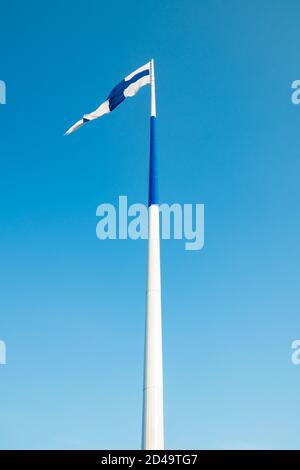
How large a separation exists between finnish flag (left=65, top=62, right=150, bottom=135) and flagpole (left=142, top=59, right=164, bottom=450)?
9.85 m

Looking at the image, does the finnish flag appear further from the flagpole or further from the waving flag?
the flagpole

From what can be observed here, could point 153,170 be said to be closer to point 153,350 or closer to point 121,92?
point 121,92

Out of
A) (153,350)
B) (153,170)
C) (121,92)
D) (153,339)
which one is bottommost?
(153,350)

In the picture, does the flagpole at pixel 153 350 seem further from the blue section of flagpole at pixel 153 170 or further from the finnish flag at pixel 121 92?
the finnish flag at pixel 121 92

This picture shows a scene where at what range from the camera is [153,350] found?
19.3m

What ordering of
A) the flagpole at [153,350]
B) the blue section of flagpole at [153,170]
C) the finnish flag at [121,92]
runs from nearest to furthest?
the flagpole at [153,350] → the blue section of flagpole at [153,170] → the finnish flag at [121,92]

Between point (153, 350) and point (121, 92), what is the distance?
61.1 feet

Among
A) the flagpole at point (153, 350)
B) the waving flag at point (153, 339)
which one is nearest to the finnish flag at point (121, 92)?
the waving flag at point (153, 339)

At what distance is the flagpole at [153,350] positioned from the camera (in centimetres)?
1756

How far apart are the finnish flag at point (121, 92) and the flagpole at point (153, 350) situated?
9.85 m

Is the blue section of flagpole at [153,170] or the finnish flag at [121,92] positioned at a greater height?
the finnish flag at [121,92]

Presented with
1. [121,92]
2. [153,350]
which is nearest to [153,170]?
[121,92]
